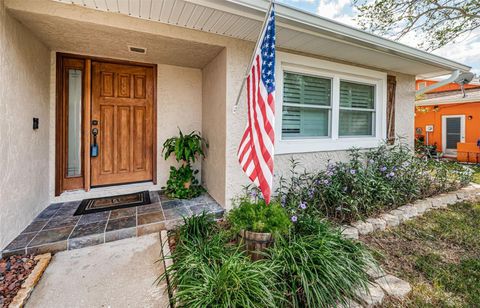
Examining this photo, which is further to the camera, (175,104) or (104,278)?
(175,104)

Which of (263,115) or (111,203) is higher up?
(263,115)

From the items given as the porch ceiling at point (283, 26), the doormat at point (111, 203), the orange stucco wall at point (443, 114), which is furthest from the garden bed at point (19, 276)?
the orange stucco wall at point (443, 114)

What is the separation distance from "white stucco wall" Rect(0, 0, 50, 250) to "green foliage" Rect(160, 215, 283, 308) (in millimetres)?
1881

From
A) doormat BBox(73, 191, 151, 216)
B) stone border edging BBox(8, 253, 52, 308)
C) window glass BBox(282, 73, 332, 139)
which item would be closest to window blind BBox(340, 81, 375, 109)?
window glass BBox(282, 73, 332, 139)

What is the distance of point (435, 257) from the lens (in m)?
2.40

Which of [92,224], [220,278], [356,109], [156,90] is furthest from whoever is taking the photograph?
[356,109]

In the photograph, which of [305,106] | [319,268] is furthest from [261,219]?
[305,106]

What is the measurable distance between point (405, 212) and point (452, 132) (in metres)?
10.3

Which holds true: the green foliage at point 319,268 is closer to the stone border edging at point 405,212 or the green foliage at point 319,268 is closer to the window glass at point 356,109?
the stone border edging at point 405,212

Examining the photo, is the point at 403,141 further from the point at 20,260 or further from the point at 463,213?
the point at 20,260

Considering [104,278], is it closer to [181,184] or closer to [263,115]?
[181,184]

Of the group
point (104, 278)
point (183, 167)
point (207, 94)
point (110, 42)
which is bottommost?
point (104, 278)

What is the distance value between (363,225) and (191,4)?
11.1 ft

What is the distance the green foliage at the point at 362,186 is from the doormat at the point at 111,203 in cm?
218
